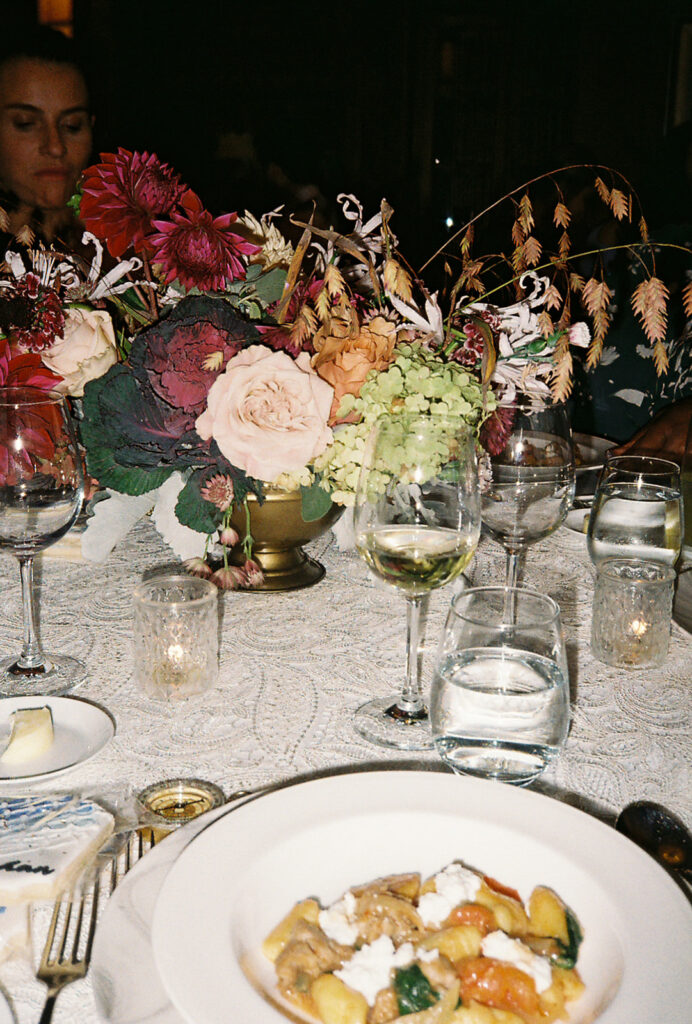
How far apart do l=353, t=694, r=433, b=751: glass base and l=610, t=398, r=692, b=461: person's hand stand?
1.08 meters

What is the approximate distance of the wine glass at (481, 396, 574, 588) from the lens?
111 centimetres

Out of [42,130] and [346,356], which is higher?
[42,130]

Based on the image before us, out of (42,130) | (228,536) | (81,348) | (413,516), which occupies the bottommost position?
(228,536)

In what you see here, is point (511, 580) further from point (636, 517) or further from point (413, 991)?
point (413, 991)

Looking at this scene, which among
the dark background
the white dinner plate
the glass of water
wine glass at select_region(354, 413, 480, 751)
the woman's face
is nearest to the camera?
the white dinner plate

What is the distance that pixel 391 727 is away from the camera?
0.90 m

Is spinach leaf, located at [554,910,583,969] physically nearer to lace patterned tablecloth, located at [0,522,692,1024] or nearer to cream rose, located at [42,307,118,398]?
lace patterned tablecloth, located at [0,522,692,1024]

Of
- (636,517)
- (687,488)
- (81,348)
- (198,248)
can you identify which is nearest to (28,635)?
(81,348)

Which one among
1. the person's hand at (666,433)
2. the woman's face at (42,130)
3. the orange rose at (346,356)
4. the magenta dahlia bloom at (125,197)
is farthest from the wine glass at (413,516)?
the woman's face at (42,130)

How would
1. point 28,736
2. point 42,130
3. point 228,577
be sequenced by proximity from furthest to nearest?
1. point 42,130
2. point 228,577
3. point 28,736

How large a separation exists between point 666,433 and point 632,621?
3.30 ft

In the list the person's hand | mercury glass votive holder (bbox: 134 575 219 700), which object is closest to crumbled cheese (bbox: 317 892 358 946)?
mercury glass votive holder (bbox: 134 575 219 700)

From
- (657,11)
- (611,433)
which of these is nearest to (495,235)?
(657,11)

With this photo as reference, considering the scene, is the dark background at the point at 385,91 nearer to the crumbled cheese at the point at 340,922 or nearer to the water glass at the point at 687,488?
the water glass at the point at 687,488
